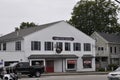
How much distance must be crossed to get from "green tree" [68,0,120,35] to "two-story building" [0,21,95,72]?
26.2 meters

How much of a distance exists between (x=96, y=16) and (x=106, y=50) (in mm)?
16356

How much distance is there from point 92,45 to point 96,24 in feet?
85.7

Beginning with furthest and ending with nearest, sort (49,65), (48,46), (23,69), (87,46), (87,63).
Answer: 1. (87,46)
2. (87,63)
3. (49,65)
4. (48,46)
5. (23,69)

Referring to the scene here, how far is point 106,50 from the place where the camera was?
270 feet

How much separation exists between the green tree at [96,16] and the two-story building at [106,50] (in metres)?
11.1

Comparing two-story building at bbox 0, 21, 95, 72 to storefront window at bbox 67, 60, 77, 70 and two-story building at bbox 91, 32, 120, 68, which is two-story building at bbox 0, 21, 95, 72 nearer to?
storefront window at bbox 67, 60, 77, 70

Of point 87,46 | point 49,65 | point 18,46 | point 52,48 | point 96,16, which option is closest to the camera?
point 18,46

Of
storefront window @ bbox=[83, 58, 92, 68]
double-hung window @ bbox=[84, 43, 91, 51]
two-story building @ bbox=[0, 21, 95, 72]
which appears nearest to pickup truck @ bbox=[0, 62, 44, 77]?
two-story building @ bbox=[0, 21, 95, 72]

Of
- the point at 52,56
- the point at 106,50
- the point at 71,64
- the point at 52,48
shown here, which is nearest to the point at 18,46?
the point at 52,48

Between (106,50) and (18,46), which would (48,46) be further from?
(106,50)

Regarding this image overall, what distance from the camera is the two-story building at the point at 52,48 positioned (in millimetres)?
61188

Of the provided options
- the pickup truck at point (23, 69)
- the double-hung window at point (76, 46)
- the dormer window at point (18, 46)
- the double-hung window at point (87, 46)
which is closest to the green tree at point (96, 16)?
the double-hung window at point (87, 46)

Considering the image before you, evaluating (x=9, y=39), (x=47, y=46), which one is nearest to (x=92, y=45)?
(x=47, y=46)

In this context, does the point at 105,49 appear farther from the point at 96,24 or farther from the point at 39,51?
the point at 39,51
